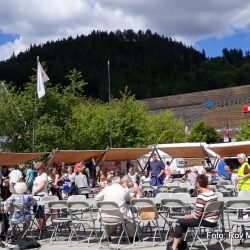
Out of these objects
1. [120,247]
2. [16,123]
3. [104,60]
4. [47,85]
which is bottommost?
[120,247]

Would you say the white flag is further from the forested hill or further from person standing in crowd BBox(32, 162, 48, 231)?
the forested hill

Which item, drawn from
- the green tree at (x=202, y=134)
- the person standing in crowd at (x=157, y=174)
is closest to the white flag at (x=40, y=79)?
the person standing in crowd at (x=157, y=174)

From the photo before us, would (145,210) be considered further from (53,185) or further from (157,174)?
(157,174)

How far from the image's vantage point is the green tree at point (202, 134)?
73438 mm

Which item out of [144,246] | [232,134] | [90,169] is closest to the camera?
[144,246]

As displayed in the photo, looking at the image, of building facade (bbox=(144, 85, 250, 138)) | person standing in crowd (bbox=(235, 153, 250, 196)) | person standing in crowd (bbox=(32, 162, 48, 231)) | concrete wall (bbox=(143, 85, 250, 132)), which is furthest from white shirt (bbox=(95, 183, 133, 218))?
concrete wall (bbox=(143, 85, 250, 132))

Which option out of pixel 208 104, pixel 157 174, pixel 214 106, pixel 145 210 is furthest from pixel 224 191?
pixel 208 104

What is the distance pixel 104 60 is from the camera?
19200 centimetres

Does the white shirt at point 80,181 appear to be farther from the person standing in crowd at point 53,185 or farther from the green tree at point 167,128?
the green tree at point 167,128

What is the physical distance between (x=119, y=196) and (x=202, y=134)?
6632 cm

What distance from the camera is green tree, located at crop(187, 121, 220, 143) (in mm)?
73438

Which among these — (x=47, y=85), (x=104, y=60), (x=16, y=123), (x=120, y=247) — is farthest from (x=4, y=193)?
(x=104, y=60)

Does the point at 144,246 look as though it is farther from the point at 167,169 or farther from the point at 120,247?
the point at 167,169

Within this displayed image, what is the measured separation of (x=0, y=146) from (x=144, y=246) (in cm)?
2490
